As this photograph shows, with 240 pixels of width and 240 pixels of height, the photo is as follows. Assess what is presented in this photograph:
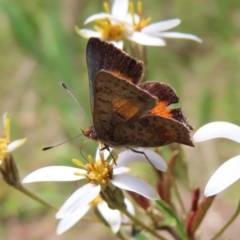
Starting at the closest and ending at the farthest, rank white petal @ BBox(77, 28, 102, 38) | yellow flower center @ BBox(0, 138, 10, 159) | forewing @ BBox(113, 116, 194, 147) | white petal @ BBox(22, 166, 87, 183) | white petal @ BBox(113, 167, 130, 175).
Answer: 1. forewing @ BBox(113, 116, 194, 147)
2. white petal @ BBox(22, 166, 87, 183)
3. white petal @ BBox(113, 167, 130, 175)
4. yellow flower center @ BBox(0, 138, 10, 159)
5. white petal @ BBox(77, 28, 102, 38)

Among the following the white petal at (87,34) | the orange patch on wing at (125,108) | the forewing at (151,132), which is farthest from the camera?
the white petal at (87,34)

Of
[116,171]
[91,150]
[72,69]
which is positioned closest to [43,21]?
[72,69]

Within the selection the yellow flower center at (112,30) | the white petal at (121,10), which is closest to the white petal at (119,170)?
the yellow flower center at (112,30)

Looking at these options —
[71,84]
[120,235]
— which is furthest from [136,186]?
[71,84]

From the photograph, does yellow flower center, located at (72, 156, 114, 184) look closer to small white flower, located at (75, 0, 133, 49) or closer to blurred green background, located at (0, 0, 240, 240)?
small white flower, located at (75, 0, 133, 49)

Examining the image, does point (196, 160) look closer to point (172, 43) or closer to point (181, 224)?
point (172, 43)

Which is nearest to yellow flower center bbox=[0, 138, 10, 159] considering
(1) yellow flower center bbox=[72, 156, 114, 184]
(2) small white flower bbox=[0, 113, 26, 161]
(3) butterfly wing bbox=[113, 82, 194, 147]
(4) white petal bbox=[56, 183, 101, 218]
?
(2) small white flower bbox=[0, 113, 26, 161]

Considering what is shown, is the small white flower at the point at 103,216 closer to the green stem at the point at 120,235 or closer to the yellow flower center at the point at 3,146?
the green stem at the point at 120,235
